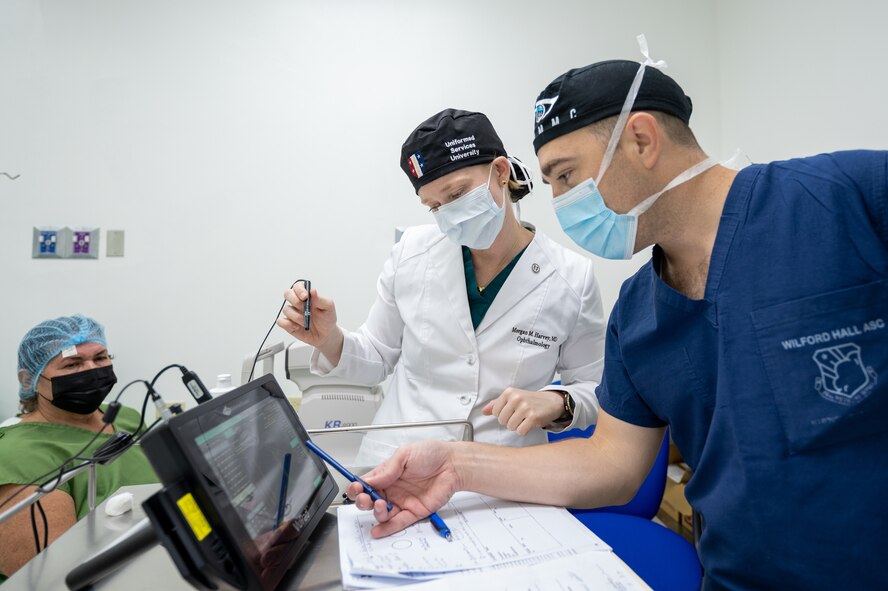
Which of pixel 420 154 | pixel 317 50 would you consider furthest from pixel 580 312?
pixel 317 50

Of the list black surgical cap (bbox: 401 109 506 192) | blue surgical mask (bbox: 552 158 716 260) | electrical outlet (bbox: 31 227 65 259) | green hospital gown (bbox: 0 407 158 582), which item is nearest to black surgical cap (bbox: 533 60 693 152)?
blue surgical mask (bbox: 552 158 716 260)

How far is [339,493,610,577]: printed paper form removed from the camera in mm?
612

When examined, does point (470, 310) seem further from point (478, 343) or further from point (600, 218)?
point (600, 218)

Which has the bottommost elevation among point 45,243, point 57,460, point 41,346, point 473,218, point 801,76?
point 57,460

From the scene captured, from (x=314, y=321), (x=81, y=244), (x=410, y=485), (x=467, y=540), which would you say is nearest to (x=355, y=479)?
(x=410, y=485)

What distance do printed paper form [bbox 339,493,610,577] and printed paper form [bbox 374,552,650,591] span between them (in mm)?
24

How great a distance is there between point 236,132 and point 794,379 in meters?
2.34

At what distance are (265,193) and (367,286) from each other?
0.65 metres

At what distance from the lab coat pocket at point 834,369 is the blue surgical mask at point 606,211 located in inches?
10.5

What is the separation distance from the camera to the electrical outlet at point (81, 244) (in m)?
2.17

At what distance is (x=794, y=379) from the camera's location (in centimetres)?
66

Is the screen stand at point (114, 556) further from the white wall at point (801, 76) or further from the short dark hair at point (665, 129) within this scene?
the white wall at point (801, 76)

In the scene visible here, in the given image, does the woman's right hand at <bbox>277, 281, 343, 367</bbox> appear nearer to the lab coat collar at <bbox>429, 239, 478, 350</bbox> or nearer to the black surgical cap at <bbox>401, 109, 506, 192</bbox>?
the lab coat collar at <bbox>429, 239, 478, 350</bbox>

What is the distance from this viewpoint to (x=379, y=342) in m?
1.47
